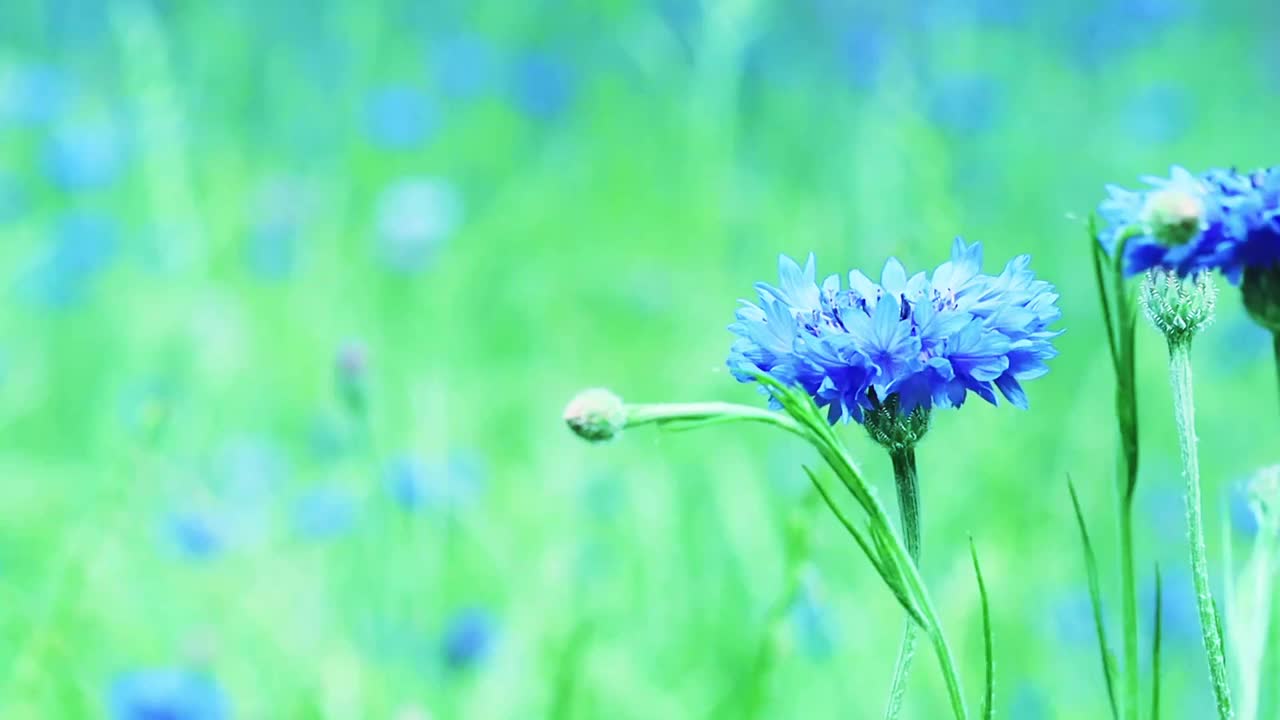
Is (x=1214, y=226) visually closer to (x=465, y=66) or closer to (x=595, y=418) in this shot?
(x=595, y=418)

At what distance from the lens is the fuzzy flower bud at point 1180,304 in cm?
52

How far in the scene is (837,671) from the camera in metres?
1.18

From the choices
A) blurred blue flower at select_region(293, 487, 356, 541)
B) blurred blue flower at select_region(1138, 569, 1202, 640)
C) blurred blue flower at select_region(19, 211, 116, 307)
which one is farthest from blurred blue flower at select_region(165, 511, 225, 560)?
blurred blue flower at select_region(1138, 569, 1202, 640)

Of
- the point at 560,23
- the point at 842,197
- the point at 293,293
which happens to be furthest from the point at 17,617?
the point at 560,23

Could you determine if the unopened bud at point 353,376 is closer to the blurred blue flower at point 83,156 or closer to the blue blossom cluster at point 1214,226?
the blue blossom cluster at point 1214,226

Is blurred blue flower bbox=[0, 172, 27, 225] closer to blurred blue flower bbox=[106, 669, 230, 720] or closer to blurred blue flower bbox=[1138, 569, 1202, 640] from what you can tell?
blurred blue flower bbox=[106, 669, 230, 720]

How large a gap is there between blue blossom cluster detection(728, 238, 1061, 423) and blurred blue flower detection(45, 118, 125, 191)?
2.14 metres

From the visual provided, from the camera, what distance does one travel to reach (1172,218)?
45 centimetres

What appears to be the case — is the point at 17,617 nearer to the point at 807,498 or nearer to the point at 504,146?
the point at 807,498

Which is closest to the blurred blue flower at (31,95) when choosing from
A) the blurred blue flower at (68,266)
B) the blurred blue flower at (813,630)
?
the blurred blue flower at (68,266)

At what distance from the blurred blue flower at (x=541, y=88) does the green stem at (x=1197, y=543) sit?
2.55 m

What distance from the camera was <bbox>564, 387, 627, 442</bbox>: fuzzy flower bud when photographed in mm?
482

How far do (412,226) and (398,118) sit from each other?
24.6 inches

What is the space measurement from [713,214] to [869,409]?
1.36m
